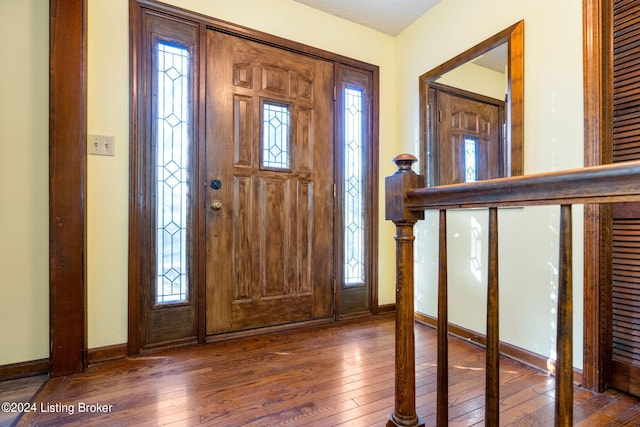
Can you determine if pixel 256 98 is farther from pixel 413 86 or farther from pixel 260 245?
pixel 413 86

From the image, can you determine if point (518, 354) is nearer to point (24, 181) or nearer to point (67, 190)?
point (67, 190)

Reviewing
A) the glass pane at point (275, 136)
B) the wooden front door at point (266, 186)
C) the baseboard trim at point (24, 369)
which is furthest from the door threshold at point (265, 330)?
the glass pane at point (275, 136)

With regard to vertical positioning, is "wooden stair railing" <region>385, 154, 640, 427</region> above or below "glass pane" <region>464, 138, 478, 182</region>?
A: below

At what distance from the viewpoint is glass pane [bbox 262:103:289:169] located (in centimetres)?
226

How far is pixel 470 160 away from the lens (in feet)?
7.19

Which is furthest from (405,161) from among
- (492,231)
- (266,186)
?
(266,186)

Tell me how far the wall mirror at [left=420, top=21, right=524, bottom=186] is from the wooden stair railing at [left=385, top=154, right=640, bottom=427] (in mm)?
1217

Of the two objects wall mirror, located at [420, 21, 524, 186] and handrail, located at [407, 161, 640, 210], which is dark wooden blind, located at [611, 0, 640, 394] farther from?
handrail, located at [407, 161, 640, 210]

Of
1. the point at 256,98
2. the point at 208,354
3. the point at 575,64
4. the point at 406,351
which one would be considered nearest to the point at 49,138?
the point at 256,98

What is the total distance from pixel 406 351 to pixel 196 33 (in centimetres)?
217

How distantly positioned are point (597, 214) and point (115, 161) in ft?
8.26

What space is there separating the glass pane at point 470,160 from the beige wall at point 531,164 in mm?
243

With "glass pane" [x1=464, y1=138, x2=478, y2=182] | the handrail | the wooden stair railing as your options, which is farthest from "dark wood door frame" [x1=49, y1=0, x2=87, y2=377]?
"glass pane" [x1=464, y1=138, x2=478, y2=182]

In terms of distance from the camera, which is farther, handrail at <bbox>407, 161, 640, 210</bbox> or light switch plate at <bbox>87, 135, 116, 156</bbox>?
light switch plate at <bbox>87, 135, 116, 156</bbox>
